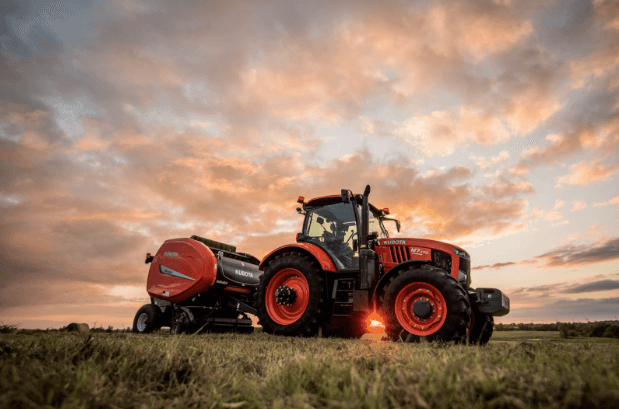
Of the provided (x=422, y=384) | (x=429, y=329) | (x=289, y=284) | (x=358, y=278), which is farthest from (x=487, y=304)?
(x=422, y=384)

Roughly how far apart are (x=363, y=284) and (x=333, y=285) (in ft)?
3.25

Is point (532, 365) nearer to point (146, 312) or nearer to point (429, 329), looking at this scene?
point (429, 329)

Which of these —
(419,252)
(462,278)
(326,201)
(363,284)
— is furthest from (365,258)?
(326,201)

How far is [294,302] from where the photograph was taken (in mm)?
7414

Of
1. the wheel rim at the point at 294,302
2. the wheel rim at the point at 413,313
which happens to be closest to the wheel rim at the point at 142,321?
the wheel rim at the point at 294,302

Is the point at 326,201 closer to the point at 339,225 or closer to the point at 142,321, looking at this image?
the point at 339,225

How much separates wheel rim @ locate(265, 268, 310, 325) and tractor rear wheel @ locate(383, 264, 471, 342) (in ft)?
6.13

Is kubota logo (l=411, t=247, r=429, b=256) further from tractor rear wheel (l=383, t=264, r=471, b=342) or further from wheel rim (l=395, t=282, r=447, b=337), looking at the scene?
wheel rim (l=395, t=282, r=447, b=337)

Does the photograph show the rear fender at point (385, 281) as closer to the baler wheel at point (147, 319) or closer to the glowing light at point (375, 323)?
the glowing light at point (375, 323)

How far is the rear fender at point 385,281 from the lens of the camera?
622 centimetres

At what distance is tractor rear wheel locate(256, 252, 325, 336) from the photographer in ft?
22.8

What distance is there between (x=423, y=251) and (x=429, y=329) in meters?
1.50

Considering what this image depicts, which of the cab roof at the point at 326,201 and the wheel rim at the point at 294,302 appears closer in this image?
the wheel rim at the point at 294,302

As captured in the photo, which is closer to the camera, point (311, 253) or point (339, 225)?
point (311, 253)
